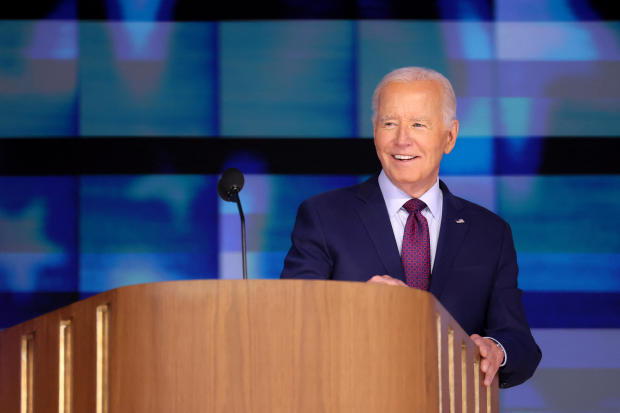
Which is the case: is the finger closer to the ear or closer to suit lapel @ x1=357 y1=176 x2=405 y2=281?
suit lapel @ x1=357 y1=176 x2=405 y2=281

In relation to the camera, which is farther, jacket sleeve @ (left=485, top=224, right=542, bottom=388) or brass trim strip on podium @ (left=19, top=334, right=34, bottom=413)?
jacket sleeve @ (left=485, top=224, right=542, bottom=388)

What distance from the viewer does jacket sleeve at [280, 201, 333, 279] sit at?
293 cm

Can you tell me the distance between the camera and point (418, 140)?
10.1ft

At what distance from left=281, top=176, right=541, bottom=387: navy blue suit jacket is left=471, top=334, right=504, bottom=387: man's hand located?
0.27 meters

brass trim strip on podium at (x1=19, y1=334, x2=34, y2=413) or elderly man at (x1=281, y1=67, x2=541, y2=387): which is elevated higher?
elderly man at (x1=281, y1=67, x2=541, y2=387)

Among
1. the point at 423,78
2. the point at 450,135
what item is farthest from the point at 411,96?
the point at 450,135

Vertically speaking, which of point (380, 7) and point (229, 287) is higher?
point (380, 7)

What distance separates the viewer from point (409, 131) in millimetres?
3082

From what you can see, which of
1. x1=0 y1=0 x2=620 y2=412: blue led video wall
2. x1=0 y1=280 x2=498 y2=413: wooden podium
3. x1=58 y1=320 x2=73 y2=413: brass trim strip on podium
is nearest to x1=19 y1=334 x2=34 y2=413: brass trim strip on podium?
x1=58 y1=320 x2=73 y2=413: brass trim strip on podium

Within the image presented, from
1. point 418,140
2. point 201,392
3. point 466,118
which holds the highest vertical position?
point 466,118

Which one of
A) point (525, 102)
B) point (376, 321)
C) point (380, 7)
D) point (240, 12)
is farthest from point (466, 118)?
point (376, 321)

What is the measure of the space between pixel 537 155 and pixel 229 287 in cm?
279

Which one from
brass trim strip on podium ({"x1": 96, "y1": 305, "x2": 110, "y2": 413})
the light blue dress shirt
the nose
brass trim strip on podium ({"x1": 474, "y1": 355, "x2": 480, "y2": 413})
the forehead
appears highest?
the forehead

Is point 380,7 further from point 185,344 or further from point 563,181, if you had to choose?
point 185,344
